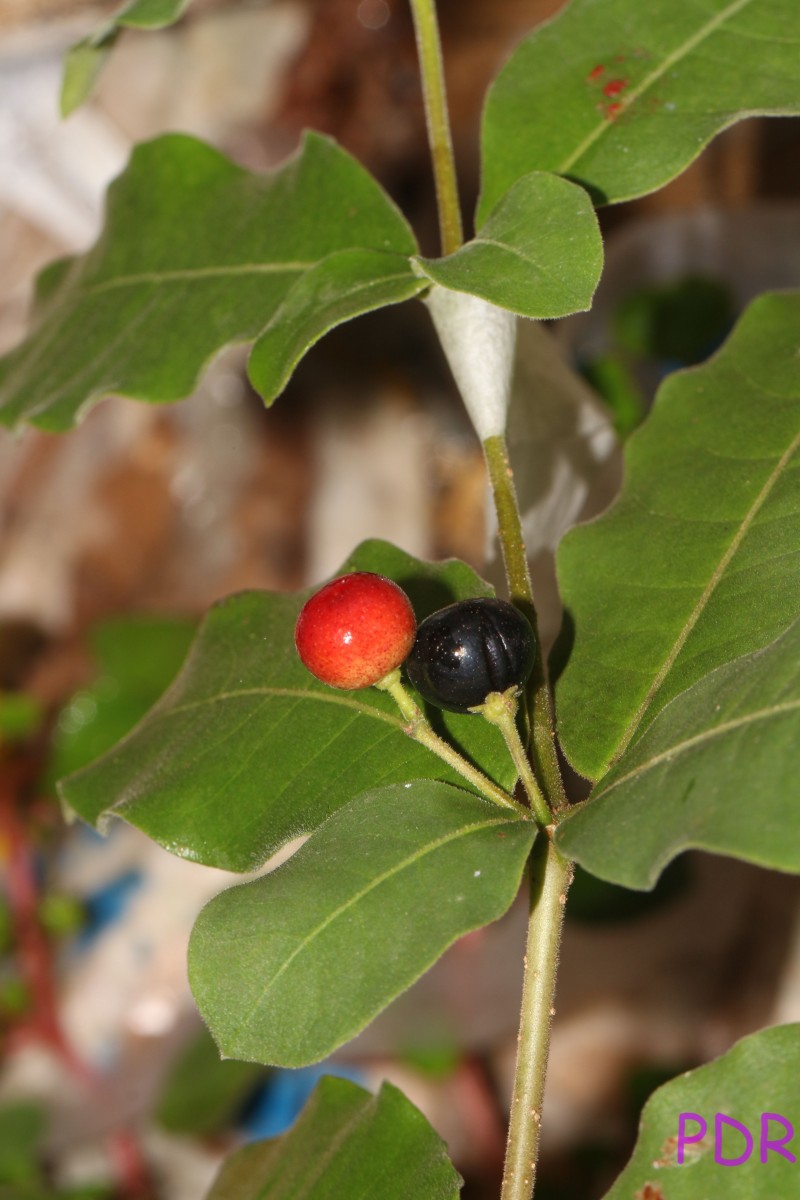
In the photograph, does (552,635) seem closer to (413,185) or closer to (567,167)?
(567,167)

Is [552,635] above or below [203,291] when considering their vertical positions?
below

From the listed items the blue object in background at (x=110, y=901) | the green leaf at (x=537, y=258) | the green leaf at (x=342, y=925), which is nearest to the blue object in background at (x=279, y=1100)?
the blue object in background at (x=110, y=901)

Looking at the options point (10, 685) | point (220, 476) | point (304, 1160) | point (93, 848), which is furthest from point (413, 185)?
point (304, 1160)

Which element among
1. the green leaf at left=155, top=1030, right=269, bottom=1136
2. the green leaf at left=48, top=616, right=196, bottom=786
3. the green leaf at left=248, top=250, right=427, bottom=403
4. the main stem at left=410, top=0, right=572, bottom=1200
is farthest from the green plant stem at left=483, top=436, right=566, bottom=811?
the green leaf at left=48, top=616, right=196, bottom=786

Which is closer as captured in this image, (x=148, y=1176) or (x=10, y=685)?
(x=148, y=1176)

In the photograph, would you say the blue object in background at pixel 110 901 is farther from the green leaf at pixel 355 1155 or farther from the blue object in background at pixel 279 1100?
the green leaf at pixel 355 1155

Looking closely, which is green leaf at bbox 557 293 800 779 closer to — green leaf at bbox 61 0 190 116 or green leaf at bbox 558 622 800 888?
green leaf at bbox 558 622 800 888

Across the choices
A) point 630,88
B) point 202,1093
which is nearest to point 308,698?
point 630,88

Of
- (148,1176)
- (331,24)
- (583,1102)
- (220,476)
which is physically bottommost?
(583,1102)

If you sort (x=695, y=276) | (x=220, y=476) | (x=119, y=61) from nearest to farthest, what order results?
(x=695, y=276)
(x=220, y=476)
(x=119, y=61)
